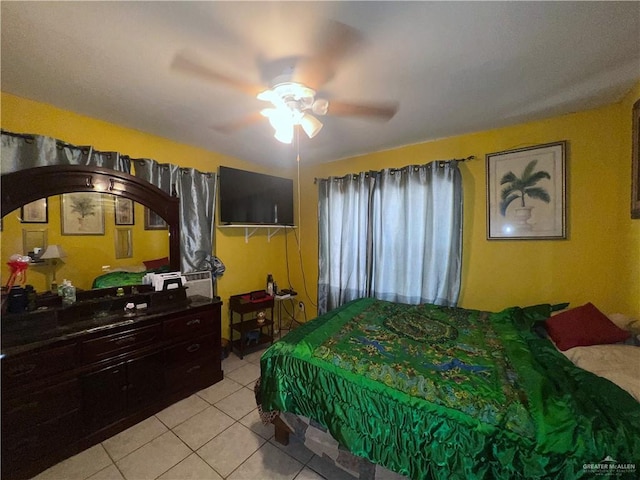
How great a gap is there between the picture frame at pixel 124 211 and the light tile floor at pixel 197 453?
1651 mm


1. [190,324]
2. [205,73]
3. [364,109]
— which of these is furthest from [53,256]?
[364,109]

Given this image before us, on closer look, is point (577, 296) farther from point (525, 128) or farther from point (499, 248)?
point (525, 128)

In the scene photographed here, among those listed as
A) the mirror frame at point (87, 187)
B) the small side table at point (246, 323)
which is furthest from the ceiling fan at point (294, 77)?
the small side table at point (246, 323)

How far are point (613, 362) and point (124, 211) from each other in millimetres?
3511

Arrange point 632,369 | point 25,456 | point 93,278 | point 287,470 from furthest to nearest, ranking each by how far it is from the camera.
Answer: point 93,278, point 287,470, point 25,456, point 632,369

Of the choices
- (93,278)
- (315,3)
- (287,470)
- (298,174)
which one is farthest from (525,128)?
(93,278)

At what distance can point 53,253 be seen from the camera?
1.84 m

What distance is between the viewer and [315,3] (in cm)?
103

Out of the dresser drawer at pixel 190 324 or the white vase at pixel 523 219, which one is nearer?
the dresser drawer at pixel 190 324

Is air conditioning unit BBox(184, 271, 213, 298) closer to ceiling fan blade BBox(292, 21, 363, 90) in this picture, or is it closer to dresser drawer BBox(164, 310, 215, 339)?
dresser drawer BBox(164, 310, 215, 339)

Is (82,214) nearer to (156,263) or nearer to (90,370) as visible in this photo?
(156,263)

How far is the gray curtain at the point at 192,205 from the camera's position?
96.7 inches

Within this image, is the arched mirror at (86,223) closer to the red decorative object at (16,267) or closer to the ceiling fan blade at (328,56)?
the red decorative object at (16,267)

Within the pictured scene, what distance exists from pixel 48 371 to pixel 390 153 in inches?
137
